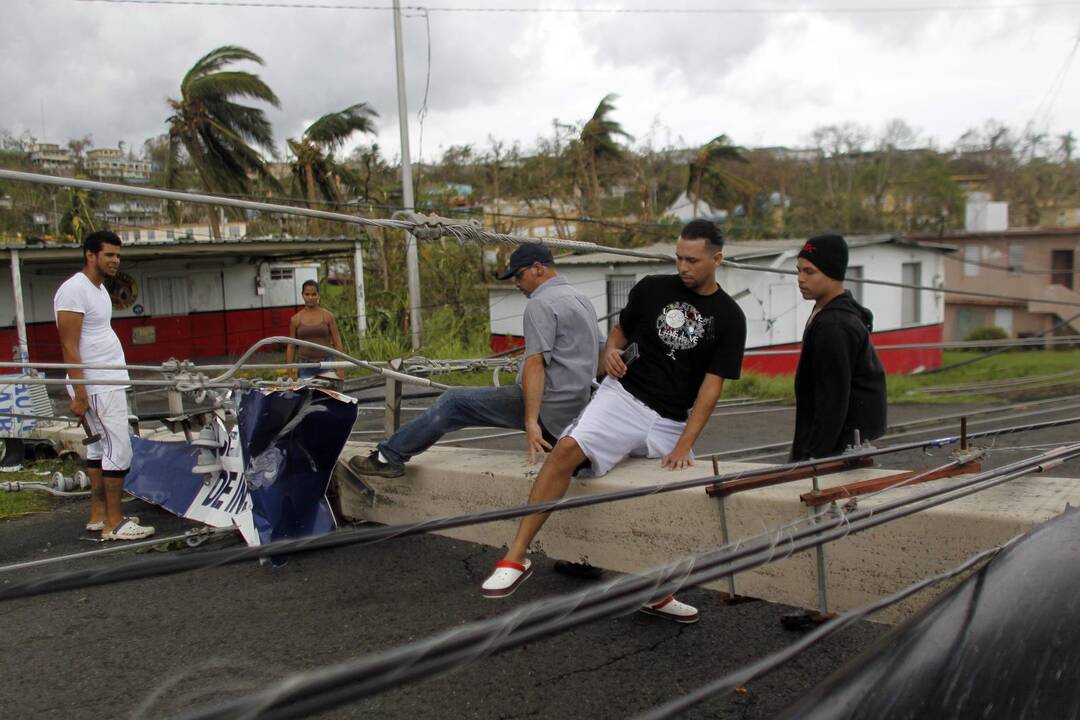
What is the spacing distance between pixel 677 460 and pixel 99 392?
11.1ft

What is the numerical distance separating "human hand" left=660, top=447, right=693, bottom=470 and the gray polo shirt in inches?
23.8

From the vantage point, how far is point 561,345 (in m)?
4.61

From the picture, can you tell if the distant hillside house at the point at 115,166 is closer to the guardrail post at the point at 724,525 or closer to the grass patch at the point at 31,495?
the grass patch at the point at 31,495

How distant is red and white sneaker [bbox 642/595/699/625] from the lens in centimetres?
402

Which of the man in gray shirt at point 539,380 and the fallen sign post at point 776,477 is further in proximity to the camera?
the man in gray shirt at point 539,380

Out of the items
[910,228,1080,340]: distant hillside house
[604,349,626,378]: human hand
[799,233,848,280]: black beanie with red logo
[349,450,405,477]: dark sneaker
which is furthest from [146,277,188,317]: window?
[910,228,1080,340]: distant hillside house

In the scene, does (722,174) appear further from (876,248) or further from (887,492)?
(887,492)

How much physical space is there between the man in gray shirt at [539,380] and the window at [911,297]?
76.6ft

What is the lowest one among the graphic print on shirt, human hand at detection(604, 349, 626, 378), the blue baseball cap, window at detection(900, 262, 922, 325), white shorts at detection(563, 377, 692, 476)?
window at detection(900, 262, 922, 325)

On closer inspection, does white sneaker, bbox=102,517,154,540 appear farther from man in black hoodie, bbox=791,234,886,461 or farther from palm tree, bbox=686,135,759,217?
palm tree, bbox=686,135,759,217

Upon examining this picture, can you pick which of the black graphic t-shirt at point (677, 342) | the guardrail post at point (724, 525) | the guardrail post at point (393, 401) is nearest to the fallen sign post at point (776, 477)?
the guardrail post at point (724, 525)

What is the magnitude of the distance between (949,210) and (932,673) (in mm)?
46984

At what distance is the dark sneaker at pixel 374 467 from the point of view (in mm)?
5086

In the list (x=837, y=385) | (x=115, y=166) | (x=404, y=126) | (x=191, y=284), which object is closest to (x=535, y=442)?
(x=837, y=385)
